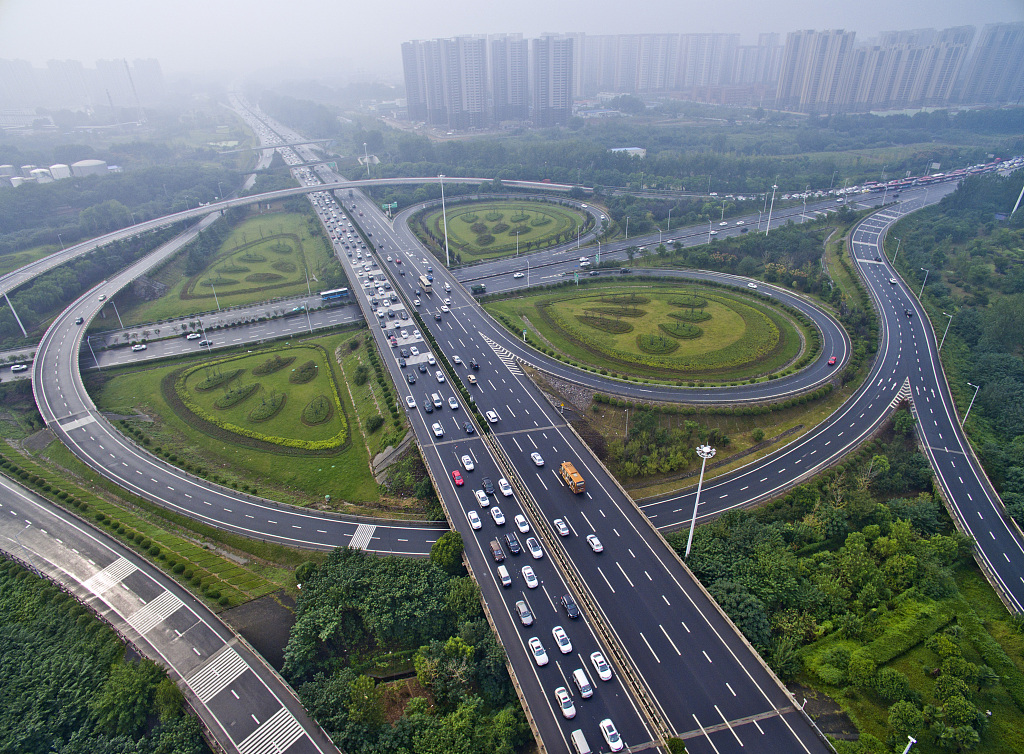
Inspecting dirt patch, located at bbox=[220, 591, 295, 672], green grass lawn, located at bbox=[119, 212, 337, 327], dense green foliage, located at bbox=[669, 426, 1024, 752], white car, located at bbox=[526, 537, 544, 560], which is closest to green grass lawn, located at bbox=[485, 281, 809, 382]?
dense green foliage, located at bbox=[669, 426, 1024, 752]

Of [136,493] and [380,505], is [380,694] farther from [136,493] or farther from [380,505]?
[136,493]

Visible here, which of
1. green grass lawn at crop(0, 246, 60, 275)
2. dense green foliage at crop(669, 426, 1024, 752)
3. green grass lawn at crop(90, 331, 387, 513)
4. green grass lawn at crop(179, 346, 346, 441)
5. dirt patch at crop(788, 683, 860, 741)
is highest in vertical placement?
green grass lawn at crop(0, 246, 60, 275)

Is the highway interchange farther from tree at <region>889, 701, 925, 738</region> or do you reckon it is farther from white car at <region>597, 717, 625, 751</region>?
tree at <region>889, 701, 925, 738</region>

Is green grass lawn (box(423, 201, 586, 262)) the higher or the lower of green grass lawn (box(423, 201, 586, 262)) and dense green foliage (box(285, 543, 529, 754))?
the higher

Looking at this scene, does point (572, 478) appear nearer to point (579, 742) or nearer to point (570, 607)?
point (570, 607)

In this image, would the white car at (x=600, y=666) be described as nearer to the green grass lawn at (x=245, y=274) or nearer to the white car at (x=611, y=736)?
the white car at (x=611, y=736)

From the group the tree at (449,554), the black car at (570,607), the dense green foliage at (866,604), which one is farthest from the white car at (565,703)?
the dense green foliage at (866,604)

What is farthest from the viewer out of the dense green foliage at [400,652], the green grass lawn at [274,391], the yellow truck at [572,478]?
the green grass lawn at [274,391]
